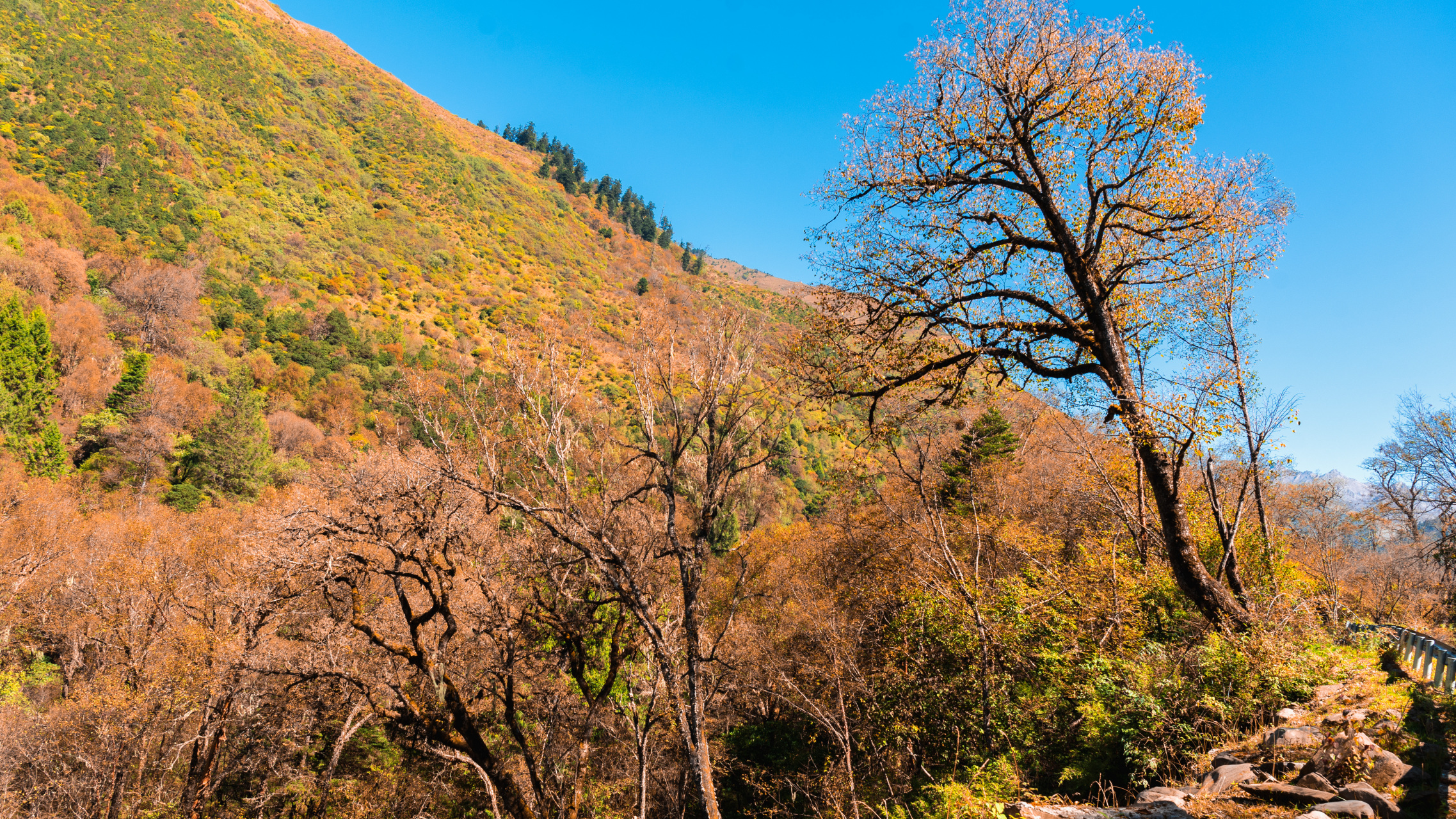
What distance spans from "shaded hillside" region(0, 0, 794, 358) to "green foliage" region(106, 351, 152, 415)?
1533 cm

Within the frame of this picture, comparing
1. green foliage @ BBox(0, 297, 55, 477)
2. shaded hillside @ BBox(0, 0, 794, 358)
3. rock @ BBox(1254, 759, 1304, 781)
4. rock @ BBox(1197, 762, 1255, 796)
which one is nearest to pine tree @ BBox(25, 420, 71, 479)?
green foliage @ BBox(0, 297, 55, 477)

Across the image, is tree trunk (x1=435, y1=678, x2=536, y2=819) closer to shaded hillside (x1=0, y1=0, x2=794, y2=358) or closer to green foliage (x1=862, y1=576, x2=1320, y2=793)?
green foliage (x1=862, y1=576, x2=1320, y2=793)

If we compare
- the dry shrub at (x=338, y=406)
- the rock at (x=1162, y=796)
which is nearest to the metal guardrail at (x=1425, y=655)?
the rock at (x=1162, y=796)

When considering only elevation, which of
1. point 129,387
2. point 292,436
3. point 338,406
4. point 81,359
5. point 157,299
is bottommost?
point 292,436

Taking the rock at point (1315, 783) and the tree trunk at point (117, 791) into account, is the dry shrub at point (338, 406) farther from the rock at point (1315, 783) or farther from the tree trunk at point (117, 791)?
the rock at point (1315, 783)

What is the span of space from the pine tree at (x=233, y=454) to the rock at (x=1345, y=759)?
46318 mm

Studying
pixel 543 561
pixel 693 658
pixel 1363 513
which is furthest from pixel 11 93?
pixel 1363 513

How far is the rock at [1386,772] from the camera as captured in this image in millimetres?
3670

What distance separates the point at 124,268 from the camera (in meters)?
49.9

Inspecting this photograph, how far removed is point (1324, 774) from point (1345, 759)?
0.55 feet

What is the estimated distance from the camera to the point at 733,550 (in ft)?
59.6

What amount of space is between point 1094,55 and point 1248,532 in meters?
9.29

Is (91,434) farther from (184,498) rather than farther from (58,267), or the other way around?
(58,267)

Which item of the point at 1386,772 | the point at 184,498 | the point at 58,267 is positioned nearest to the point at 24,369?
the point at 184,498
